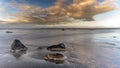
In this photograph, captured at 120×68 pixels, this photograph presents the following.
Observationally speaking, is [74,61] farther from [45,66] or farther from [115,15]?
[115,15]

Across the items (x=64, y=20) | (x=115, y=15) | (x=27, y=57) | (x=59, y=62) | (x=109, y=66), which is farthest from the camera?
(x=64, y=20)

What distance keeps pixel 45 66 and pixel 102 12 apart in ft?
33.1

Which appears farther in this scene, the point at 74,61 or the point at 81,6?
the point at 81,6

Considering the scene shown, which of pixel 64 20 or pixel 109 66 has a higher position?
pixel 64 20

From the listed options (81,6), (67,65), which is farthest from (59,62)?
(81,6)

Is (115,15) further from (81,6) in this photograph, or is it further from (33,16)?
(33,16)

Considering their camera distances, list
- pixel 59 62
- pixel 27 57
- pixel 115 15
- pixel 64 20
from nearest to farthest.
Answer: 1. pixel 59 62
2. pixel 27 57
3. pixel 115 15
4. pixel 64 20

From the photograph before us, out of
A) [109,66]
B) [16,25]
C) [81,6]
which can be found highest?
[81,6]

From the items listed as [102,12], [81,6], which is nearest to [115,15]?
[102,12]

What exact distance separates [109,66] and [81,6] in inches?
370

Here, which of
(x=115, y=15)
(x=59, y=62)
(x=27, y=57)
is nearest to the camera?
(x=59, y=62)

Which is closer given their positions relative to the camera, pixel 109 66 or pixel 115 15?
pixel 109 66

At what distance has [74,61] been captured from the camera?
8.46 meters

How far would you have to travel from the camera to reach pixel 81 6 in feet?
54.4
